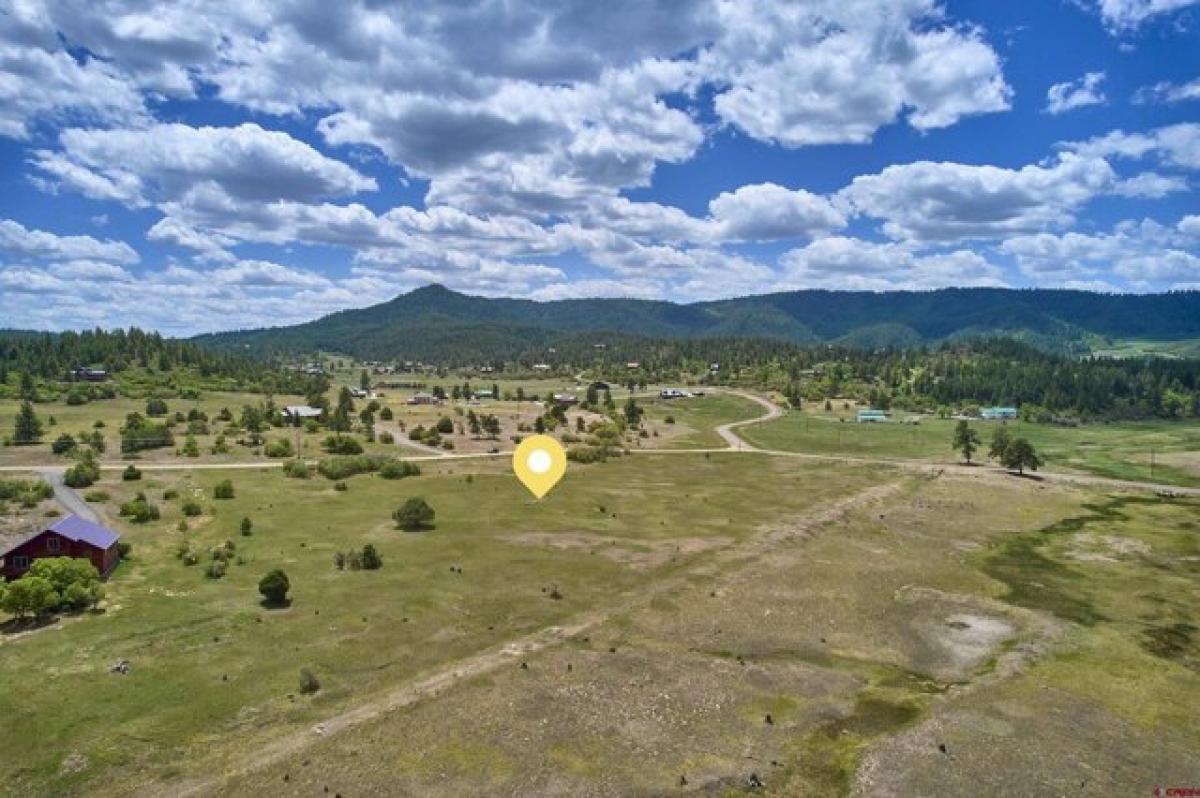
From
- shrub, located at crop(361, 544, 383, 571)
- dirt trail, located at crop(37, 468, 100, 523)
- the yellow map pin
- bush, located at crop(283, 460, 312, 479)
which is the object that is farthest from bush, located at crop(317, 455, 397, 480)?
shrub, located at crop(361, 544, 383, 571)

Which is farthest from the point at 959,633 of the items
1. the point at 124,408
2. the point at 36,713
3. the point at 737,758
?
the point at 124,408

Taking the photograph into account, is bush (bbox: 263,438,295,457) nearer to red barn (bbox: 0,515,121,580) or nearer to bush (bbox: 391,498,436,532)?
bush (bbox: 391,498,436,532)

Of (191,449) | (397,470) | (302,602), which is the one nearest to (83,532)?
(302,602)

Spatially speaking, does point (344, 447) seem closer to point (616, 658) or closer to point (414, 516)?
point (414, 516)

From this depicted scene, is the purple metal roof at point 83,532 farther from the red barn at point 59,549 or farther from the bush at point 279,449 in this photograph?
the bush at point 279,449

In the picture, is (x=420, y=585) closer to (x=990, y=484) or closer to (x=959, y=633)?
(x=959, y=633)
